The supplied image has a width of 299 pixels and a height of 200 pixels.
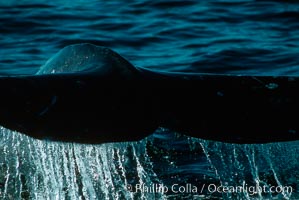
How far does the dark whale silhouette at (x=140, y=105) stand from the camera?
3.34 metres

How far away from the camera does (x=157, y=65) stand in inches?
370

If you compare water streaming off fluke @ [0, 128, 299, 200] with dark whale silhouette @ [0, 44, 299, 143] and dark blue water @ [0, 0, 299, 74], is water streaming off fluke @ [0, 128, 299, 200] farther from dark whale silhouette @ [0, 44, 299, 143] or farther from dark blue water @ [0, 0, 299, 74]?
dark blue water @ [0, 0, 299, 74]

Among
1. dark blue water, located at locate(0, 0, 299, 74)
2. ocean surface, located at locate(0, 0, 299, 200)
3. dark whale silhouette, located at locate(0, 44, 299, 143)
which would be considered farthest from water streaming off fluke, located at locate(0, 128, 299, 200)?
dark blue water, located at locate(0, 0, 299, 74)

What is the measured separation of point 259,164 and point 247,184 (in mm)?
A: 369

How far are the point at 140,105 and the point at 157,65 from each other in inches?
227

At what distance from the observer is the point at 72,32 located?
10930mm

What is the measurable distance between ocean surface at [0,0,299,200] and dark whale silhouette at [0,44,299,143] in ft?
0.45

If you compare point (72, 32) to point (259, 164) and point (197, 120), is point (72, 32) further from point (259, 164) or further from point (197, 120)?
point (197, 120)

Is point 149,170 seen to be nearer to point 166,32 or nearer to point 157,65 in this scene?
point 157,65

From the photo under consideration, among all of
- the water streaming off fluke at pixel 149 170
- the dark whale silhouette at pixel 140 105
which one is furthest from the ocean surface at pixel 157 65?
the dark whale silhouette at pixel 140 105

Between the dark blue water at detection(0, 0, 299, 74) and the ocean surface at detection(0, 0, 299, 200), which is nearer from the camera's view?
the ocean surface at detection(0, 0, 299, 200)

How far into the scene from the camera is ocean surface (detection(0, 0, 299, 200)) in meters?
4.24

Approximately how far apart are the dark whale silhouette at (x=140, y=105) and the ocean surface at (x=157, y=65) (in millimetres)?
138

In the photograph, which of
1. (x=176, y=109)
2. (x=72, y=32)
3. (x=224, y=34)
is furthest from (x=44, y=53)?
(x=176, y=109)
